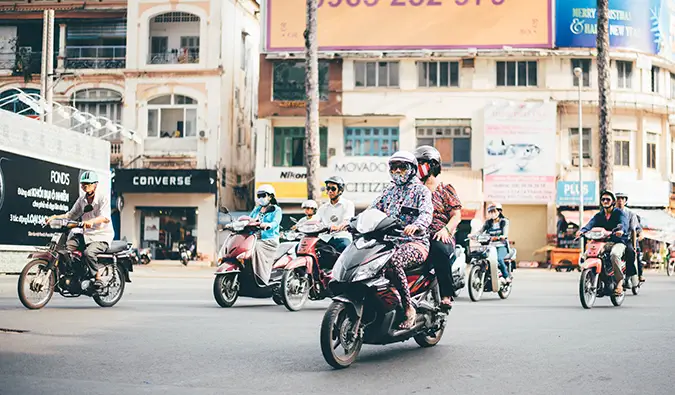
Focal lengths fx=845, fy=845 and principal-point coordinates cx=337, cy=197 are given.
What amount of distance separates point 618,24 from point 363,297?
33.9 meters

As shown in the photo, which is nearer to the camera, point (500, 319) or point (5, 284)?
point (500, 319)

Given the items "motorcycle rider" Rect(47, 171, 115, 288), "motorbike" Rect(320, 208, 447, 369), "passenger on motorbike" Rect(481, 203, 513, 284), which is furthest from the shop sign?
"motorbike" Rect(320, 208, 447, 369)

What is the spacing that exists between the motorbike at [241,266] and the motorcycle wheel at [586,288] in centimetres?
431

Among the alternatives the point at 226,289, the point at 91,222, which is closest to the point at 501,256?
the point at 226,289

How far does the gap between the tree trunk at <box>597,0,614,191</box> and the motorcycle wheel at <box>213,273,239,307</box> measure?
Answer: 17838 millimetres

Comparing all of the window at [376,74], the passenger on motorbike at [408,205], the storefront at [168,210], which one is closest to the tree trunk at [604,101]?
the window at [376,74]

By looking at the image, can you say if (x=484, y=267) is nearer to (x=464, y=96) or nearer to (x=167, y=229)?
(x=464, y=96)

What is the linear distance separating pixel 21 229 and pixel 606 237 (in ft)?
47.3

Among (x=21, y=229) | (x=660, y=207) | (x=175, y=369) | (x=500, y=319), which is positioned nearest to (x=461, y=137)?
(x=660, y=207)

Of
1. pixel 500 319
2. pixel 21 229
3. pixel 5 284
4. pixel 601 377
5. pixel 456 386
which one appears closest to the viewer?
pixel 456 386

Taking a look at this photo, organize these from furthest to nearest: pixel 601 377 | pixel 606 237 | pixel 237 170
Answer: pixel 237 170 → pixel 606 237 → pixel 601 377

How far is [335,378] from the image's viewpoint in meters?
6.26

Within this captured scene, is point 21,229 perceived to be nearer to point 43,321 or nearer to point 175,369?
point 43,321

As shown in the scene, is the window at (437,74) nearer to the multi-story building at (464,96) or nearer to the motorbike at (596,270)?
the multi-story building at (464,96)
